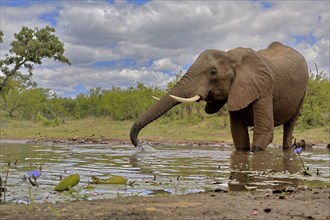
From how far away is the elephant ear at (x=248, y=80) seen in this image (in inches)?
428

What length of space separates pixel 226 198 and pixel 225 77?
6.81m

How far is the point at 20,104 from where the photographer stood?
163ft

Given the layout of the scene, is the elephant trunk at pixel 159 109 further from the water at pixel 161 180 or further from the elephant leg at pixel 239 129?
the water at pixel 161 180

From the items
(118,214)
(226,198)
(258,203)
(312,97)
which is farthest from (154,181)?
(312,97)

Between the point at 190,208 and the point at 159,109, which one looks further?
the point at 159,109

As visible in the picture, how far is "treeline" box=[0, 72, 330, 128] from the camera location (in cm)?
2642

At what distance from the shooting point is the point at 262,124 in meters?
10.8

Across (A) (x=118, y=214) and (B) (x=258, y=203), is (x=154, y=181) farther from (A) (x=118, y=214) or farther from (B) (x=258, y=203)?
(A) (x=118, y=214)

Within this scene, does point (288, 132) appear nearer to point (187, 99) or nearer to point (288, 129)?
point (288, 129)

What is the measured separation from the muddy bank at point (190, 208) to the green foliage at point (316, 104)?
21.3 m

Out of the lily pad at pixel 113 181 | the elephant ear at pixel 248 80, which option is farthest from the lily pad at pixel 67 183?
the elephant ear at pixel 248 80

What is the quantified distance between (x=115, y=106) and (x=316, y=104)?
67.2 ft

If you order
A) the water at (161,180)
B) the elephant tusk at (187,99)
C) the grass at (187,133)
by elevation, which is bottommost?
the water at (161,180)

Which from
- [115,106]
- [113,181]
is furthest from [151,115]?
[115,106]
